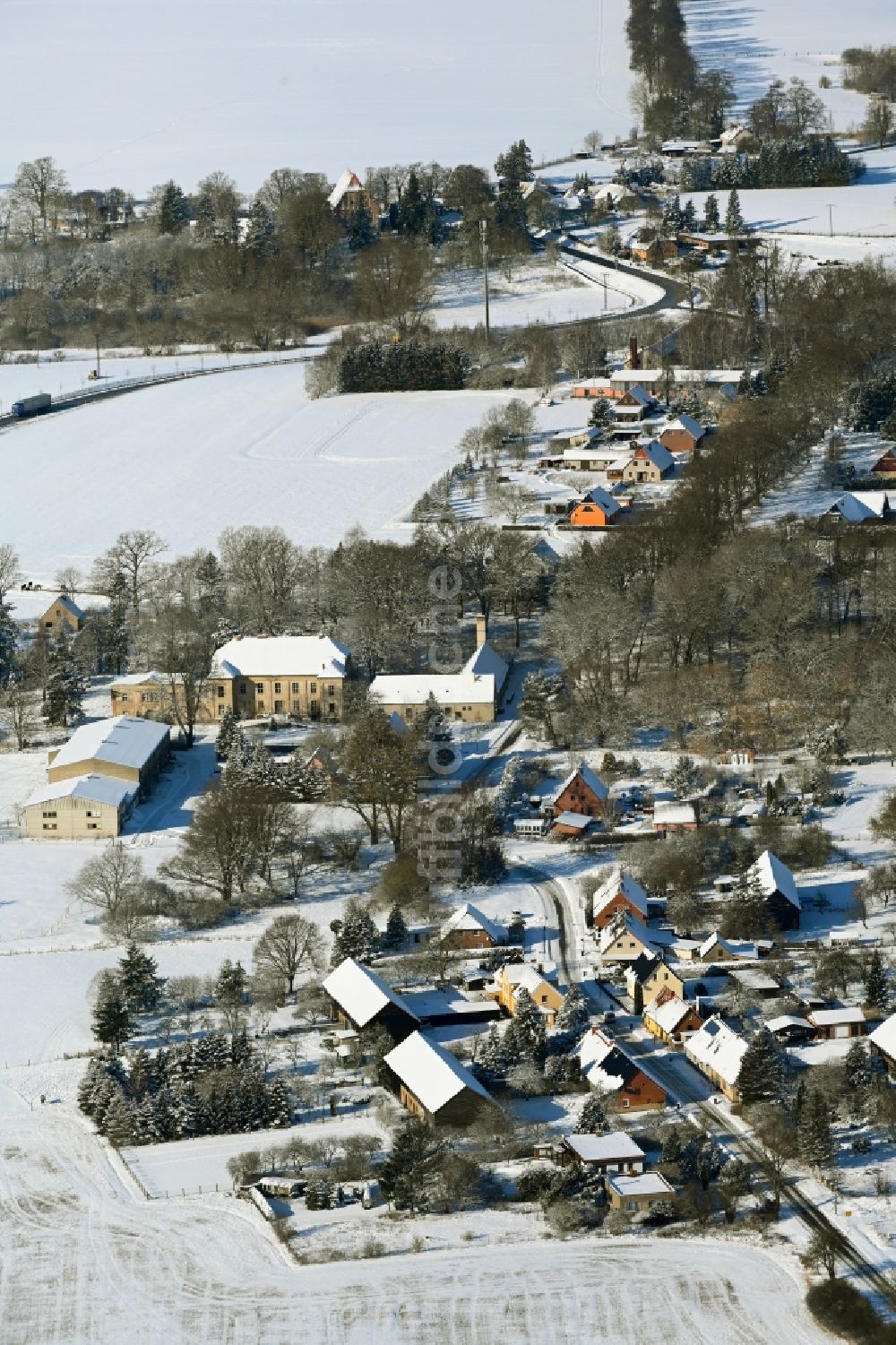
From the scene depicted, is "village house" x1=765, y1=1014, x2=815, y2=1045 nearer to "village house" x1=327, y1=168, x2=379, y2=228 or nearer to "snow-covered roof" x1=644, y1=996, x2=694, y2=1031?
"snow-covered roof" x1=644, y1=996, x2=694, y2=1031

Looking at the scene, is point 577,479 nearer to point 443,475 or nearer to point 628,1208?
point 443,475

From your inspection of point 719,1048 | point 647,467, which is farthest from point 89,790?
point 647,467

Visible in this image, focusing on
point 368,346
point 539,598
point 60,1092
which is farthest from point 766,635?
point 368,346

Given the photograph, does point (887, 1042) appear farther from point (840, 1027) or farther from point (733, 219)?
point (733, 219)

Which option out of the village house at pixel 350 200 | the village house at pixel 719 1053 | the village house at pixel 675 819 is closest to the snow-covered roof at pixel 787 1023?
the village house at pixel 719 1053

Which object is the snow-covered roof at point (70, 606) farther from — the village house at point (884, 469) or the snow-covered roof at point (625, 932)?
the snow-covered roof at point (625, 932)

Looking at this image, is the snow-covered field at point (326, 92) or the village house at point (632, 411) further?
the snow-covered field at point (326, 92)
